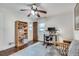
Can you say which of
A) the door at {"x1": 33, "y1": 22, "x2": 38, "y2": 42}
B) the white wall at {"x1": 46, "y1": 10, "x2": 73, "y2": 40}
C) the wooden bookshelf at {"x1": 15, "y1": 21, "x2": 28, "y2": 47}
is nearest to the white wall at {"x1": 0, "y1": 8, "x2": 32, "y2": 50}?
the wooden bookshelf at {"x1": 15, "y1": 21, "x2": 28, "y2": 47}

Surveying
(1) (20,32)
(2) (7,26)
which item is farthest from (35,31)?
(2) (7,26)

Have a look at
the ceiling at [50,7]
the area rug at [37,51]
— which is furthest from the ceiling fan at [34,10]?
the area rug at [37,51]

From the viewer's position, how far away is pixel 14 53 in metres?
1.84

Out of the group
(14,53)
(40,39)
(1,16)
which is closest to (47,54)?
(40,39)

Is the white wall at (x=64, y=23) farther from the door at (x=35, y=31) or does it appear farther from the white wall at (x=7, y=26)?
the white wall at (x=7, y=26)

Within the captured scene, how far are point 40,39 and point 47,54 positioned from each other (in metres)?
0.26

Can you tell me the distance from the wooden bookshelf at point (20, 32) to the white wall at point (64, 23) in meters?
0.37

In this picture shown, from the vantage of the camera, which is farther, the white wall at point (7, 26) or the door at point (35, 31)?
the door at point (35, 31)

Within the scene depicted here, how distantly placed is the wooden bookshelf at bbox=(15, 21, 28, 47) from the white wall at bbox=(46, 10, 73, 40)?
1.21 feet

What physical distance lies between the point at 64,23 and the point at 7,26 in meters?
0.88

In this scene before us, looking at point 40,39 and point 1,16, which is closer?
point 1,16

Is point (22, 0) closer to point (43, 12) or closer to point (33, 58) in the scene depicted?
point (43, 12)

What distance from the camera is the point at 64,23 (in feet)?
6.23

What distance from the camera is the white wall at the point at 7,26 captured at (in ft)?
6.00
